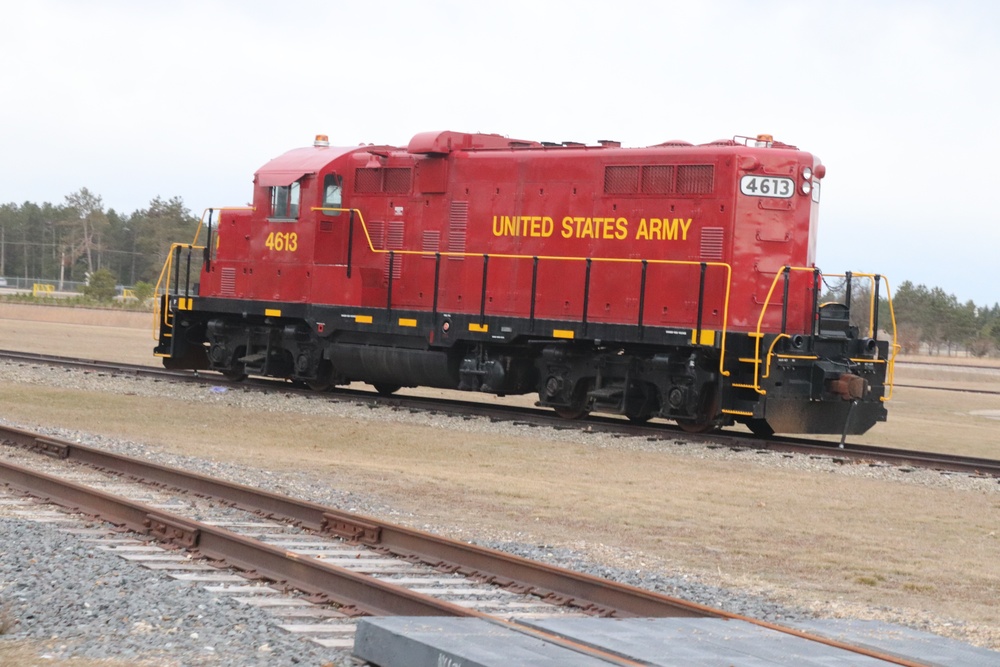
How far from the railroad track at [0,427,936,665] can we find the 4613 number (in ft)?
33.6

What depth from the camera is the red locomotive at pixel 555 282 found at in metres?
16.3

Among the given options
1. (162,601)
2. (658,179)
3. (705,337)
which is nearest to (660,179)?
(658,179)

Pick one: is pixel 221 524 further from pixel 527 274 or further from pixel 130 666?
pixel 527 274

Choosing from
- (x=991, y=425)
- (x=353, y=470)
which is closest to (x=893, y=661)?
(x=353, y=470)

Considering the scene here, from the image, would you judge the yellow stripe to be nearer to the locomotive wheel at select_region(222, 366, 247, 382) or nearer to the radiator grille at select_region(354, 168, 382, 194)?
the radiator grille at select_region(354, 168, 382, 194)

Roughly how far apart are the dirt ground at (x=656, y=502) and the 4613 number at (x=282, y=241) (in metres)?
3.35

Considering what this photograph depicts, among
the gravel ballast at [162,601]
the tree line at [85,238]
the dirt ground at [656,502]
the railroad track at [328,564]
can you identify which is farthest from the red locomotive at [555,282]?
the tree line at [85,238]

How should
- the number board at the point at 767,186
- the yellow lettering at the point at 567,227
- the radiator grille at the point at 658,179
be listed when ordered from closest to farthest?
the number board at the point at 767,186 → the radiator grille at the point at 658,179 → the yellow lettering at the point at 567,227

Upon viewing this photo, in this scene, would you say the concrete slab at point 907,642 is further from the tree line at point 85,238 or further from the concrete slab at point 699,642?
the tree line at point 85,238

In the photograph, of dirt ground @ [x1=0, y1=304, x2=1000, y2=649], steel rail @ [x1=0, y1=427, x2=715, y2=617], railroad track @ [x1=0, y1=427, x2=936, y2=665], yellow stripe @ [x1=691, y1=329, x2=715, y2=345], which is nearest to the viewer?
railroad track @ [x1=0, y1=427, x2=936, y2=665]

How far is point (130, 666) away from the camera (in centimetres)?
560

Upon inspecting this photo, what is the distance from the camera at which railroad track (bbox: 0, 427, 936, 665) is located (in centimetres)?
656

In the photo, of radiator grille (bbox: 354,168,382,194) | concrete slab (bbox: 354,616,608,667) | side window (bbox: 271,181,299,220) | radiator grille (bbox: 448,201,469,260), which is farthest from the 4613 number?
concrete slab (bbox: 354,616,608,667)

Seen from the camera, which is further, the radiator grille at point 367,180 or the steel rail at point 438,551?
the radiator grille at point 367,180
